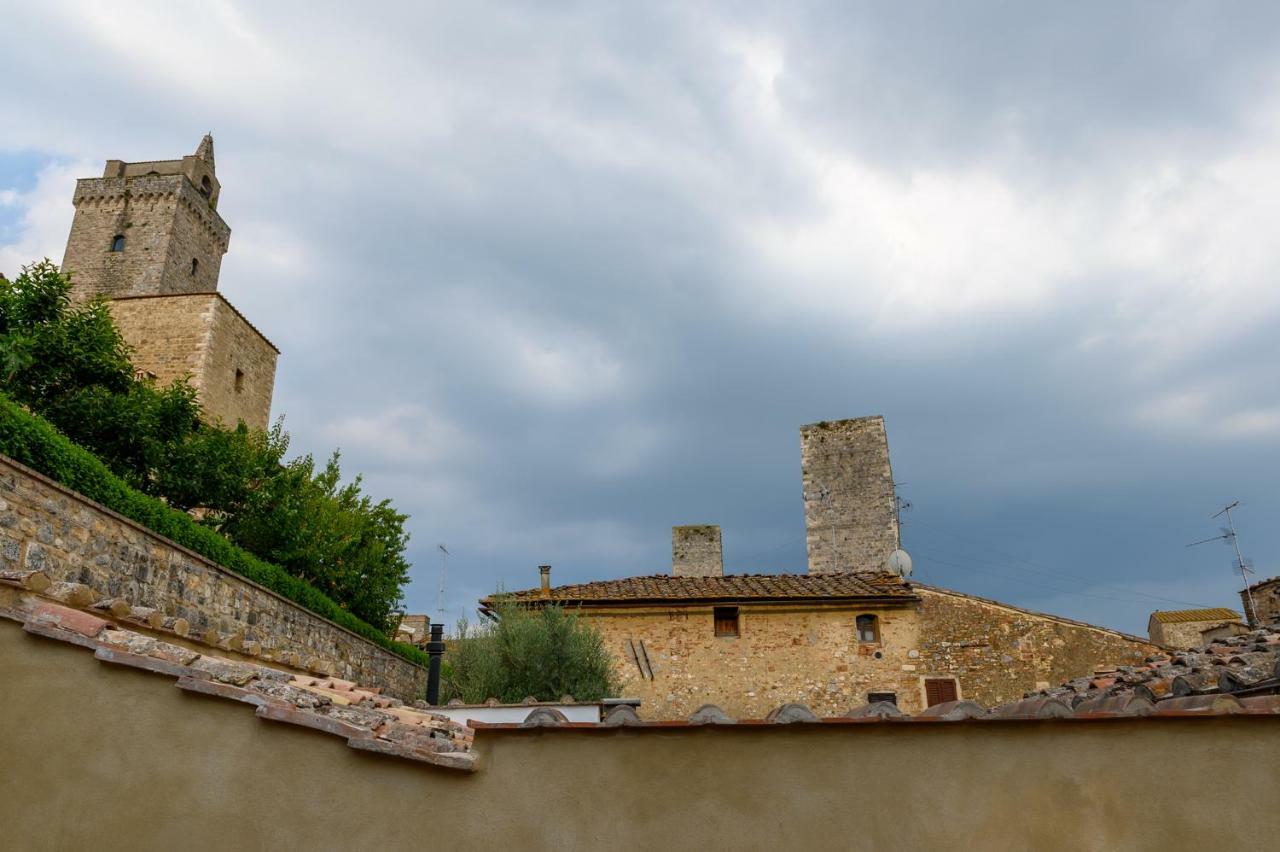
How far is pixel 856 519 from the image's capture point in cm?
2359

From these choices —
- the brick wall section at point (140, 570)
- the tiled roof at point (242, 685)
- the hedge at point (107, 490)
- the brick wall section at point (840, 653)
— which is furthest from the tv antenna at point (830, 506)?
the tiled roof at point (242, 685)

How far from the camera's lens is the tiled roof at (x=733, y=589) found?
17562 millimetres

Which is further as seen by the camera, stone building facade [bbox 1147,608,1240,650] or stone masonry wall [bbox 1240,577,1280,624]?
stone building facade [bbox 1147,608,1240,650]

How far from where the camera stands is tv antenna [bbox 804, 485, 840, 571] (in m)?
23.6

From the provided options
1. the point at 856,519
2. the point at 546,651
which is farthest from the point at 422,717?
the point at 856,519

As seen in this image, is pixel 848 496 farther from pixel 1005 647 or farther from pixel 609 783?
pixel 609 783

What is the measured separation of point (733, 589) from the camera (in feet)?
59.5

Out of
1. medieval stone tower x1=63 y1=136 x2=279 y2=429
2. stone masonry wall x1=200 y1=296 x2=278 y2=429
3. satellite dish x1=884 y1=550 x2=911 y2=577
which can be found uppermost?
medieval stone tower x1=63 y1=136 x2=279 y2=429

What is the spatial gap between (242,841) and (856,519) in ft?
69.3

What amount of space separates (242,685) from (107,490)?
6424 mm

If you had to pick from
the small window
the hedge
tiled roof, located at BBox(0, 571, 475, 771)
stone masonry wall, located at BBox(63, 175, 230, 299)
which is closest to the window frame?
the small window

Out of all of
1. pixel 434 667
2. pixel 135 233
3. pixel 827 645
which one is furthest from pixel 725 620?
pixel 135 233

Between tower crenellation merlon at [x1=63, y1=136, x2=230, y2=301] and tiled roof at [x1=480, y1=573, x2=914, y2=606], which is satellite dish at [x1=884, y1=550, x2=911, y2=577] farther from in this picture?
tower crenellation merlon at [x1=63, y1=136, x2=230, y2=301]

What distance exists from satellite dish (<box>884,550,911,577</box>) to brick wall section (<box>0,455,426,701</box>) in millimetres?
12037
